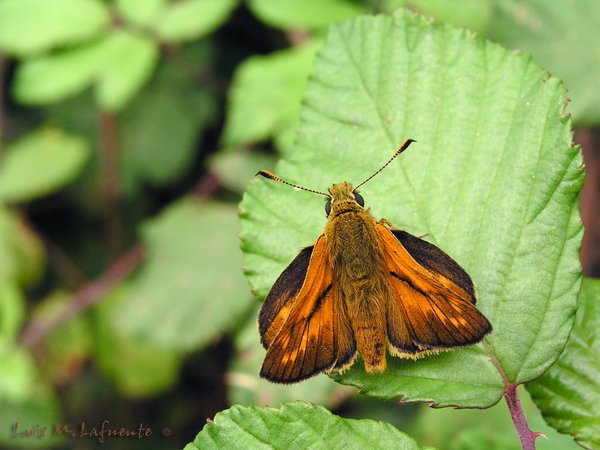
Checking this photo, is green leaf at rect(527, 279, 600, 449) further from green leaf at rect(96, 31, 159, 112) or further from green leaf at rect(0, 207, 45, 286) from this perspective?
green leaf at rect(0, 207, 45, 286)

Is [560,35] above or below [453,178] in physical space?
above

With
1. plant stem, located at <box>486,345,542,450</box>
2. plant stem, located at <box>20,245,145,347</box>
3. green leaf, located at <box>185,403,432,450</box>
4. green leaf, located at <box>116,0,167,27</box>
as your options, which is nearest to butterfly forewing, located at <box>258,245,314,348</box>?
green leaf, located at <box>185,403,432,450</box>

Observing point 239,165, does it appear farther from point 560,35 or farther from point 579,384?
point 579,384

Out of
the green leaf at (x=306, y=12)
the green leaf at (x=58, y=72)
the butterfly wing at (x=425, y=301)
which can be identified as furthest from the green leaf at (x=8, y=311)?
the butterfly wing at (x=425, y=301)

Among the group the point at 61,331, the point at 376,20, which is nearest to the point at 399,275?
the point at 376,20

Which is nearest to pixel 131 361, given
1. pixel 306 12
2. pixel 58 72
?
pixel 58 72

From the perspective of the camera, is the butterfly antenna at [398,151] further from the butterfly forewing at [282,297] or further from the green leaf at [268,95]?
the green leaf at [268,95]

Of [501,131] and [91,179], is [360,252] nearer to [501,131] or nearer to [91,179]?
[501,131]
